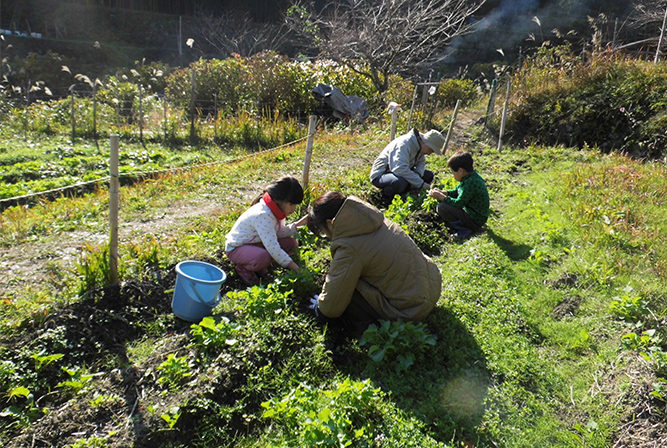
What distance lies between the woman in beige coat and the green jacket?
2281mm

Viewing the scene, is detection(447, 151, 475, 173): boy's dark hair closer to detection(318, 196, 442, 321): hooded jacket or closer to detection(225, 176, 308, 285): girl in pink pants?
detection(225, 176, 308, 285): girl in pink pants

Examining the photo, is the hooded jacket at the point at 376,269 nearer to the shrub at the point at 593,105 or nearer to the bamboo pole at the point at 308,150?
the bamboo pole at the point at 308,150

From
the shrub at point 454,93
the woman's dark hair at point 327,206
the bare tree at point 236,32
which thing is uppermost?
the bare tree at point 236,32

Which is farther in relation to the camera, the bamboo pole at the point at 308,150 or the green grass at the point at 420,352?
the bamboo pole at the point at 308,150

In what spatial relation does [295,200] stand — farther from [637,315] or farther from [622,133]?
[622,133]

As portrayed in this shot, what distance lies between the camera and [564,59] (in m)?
12.2

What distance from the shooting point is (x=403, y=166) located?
662 cm

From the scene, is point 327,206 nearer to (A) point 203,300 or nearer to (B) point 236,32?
(A) point 203,300

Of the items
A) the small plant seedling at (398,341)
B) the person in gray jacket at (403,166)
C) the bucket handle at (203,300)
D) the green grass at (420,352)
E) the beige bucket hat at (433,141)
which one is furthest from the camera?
the person in gray jacket at (403,166)

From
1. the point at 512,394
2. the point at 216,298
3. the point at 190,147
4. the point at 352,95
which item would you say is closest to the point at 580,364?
the point at 512,394

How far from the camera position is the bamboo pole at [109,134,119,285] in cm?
369

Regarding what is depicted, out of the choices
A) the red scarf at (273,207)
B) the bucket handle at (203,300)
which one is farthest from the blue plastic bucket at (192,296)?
the red scarf at (273,207)

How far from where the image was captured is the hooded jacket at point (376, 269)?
334cm

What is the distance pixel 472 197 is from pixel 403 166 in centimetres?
124
